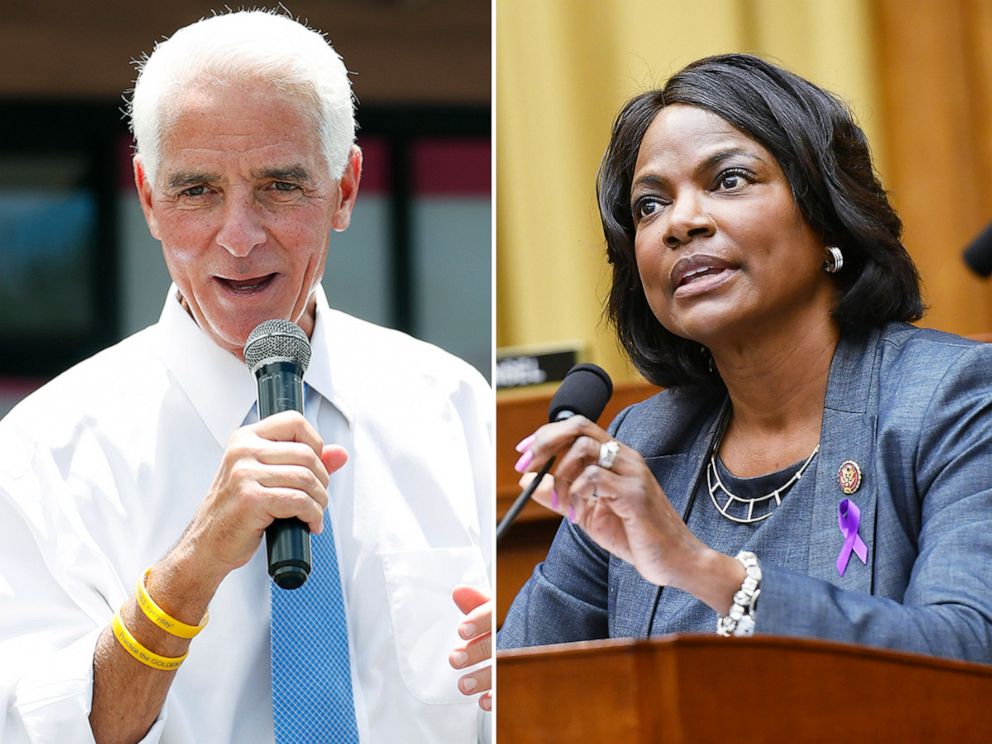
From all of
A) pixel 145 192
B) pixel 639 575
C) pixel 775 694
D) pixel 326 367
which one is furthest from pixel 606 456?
pixel 145 192

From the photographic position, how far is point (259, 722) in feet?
6.40

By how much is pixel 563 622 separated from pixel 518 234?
56 centimetres

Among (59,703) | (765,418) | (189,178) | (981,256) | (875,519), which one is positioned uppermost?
(189,178)

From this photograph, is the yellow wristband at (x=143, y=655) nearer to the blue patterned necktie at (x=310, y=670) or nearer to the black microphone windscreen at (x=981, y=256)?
the blue patterned necktie at (x=310, y=670)

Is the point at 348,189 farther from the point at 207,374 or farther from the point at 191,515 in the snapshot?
the point at 191,515

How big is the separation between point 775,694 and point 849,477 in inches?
13.5

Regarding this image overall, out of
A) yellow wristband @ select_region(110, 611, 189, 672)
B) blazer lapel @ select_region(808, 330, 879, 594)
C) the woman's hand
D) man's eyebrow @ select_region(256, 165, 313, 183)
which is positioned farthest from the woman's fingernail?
man's eyebrow @ select_region(256, 165, 313, 183)

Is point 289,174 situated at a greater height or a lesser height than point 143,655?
greater

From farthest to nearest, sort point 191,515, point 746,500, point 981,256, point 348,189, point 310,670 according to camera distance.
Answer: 1. point 348,189
2. point 191,515
3. point 310,670
4. point 746,500
5. point 981,256

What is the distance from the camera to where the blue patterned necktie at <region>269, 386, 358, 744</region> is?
1.88m

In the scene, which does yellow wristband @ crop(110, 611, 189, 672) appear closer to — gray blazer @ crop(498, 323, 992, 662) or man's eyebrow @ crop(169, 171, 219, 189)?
gray blazer @ crop(498, 323, 992, 662)

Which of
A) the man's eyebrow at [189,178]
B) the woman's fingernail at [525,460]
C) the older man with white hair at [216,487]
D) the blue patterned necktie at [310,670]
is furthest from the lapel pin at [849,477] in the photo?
the man's eyebrow at [189,178]

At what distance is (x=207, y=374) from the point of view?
2076 mm

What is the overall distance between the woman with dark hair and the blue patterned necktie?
0.29m
